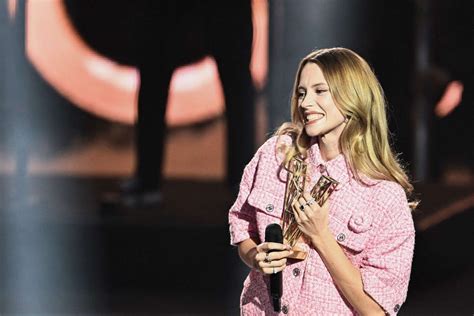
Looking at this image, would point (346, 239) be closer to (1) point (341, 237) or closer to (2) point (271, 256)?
(1) point (341, 237)

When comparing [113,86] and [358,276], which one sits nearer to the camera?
[358,276]

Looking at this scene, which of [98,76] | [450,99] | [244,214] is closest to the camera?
[244,214]

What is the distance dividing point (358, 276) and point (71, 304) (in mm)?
2784

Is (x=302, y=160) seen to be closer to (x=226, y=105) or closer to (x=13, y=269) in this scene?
(x=226, y=105)

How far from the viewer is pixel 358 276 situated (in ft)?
5.82

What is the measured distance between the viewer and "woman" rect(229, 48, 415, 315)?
1.77 metres

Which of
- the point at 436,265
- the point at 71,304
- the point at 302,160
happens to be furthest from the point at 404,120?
the point at 302,160

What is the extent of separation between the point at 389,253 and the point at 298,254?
154mm

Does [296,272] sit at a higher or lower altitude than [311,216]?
lower

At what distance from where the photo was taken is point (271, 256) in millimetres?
1692

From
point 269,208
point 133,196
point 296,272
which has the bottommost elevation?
point 133,196

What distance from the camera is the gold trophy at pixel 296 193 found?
5.73 feet

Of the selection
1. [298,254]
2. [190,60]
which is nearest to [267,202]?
[298,254]

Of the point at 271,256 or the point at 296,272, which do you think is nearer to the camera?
the point at 271,256
